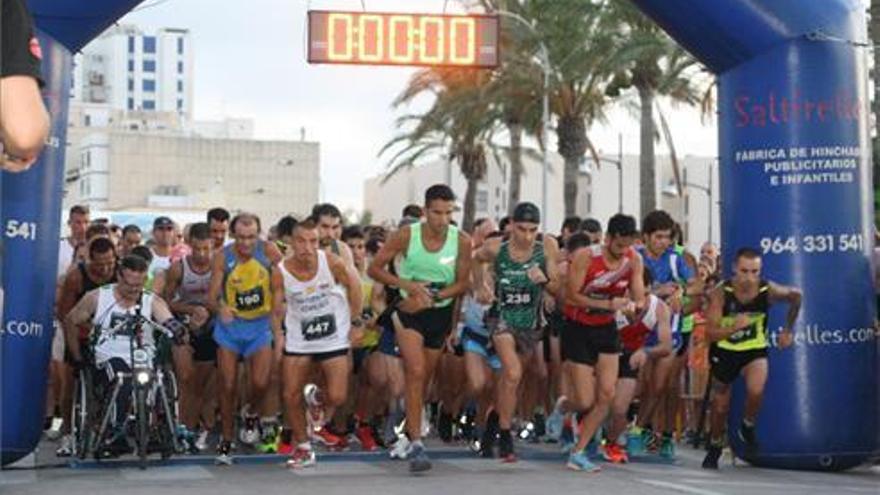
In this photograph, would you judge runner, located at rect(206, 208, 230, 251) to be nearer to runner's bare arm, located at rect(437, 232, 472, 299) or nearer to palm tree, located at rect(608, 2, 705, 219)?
runner's bare arm, located at rect(437, 232, 472, 299)

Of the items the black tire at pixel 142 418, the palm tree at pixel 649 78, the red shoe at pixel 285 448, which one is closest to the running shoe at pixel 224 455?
the red shoe at pixel 285 448

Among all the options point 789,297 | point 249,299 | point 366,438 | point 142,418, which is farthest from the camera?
point 366,438

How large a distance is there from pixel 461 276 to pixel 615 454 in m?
1.87

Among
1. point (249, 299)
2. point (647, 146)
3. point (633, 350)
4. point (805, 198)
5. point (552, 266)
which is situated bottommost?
point (633, 350)

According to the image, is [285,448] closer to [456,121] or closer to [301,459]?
[301,459]

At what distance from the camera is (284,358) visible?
1153 cm

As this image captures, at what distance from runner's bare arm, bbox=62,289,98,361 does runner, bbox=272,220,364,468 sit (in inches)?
52.8

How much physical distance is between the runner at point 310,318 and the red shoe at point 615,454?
205cm

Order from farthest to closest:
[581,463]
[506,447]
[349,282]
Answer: [506,447], [349,282], [581,463]

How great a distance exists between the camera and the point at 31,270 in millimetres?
11016

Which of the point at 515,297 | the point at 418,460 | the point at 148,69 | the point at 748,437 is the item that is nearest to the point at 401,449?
the point at 418,460

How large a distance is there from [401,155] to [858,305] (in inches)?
1411

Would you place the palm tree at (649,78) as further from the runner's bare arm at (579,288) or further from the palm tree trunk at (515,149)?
the runner's bare arm at (579,288)

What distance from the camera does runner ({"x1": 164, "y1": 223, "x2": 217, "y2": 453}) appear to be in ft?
43.2
